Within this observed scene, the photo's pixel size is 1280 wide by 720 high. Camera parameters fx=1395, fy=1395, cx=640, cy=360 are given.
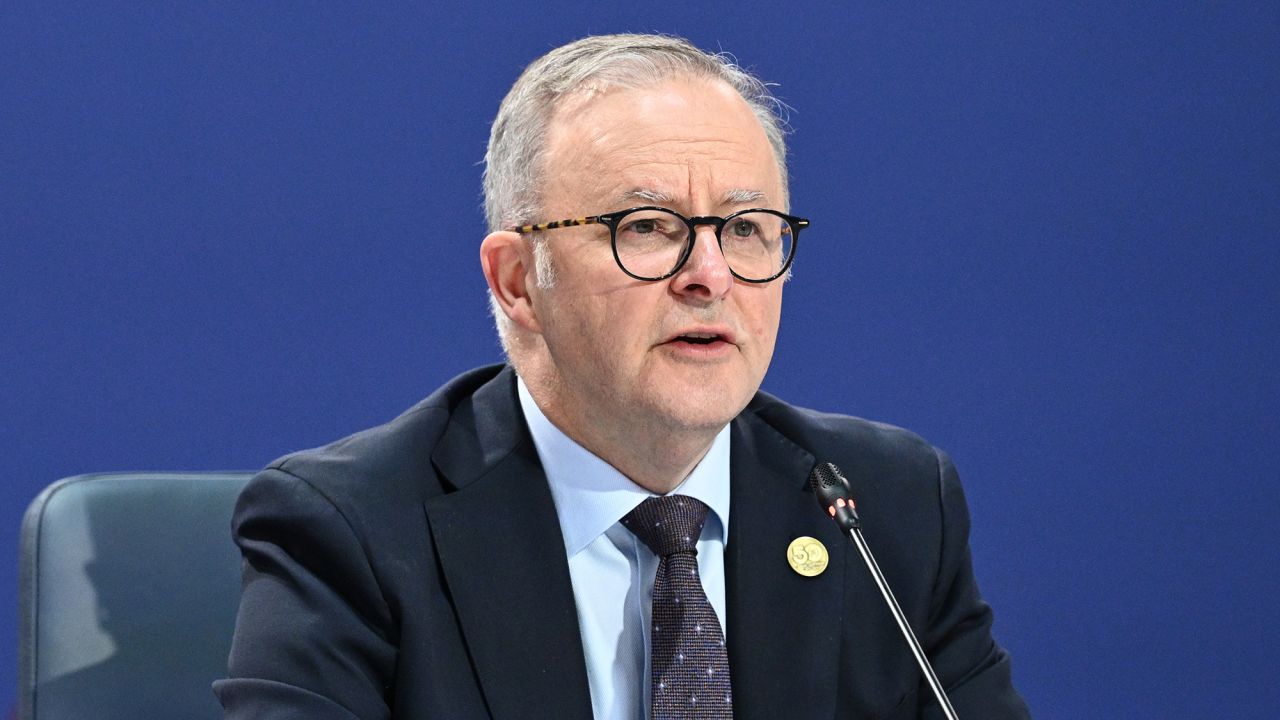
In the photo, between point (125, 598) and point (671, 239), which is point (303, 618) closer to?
point (125, 598)

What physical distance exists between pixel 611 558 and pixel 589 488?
8 centimetres

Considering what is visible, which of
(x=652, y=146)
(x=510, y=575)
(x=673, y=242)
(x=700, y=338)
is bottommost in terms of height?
(x=510, y=575)

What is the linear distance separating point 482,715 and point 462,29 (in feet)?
5.17

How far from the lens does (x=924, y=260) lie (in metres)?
2.87

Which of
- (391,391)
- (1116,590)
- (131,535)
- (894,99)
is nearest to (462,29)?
(391,391)

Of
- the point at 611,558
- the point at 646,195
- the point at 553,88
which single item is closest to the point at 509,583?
the point at 611,558

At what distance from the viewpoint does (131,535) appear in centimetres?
172

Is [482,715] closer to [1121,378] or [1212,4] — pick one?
[1121,378]

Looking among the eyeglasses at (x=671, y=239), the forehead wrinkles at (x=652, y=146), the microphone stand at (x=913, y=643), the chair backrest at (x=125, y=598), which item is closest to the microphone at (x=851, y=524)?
the microphone stand at (x=913, y=643)

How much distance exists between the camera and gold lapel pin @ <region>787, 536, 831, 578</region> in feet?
5.39

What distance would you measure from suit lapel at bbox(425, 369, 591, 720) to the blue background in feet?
3.48

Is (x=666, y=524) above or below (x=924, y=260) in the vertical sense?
below

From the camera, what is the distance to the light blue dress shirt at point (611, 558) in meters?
1.53

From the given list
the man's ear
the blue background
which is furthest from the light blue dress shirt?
the blue background
